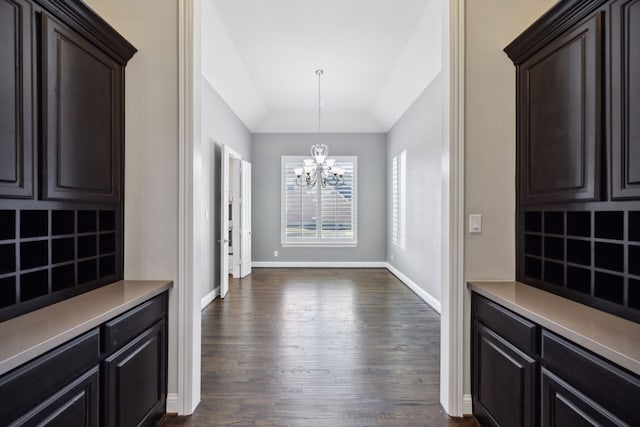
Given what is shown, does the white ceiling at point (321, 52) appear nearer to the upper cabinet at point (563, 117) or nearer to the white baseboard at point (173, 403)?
the upper cabinet at point (563, 117)

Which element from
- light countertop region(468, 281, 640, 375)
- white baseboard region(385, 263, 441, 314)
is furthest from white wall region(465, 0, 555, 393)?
white baseboard region(385, 263, 441, 314)

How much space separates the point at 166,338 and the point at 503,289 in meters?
2.09

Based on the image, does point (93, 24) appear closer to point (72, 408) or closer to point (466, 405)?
point (72, 408)

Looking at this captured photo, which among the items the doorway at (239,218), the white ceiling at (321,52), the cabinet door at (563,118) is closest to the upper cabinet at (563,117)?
the cabinet door at (563,118)

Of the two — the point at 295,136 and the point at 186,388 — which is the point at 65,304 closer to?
the point at 186,388

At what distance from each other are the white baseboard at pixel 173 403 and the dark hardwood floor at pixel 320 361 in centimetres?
5

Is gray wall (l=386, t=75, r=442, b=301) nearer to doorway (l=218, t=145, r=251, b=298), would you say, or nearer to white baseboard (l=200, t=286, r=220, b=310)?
doorway (l=218, t=145, r=251, b=298)

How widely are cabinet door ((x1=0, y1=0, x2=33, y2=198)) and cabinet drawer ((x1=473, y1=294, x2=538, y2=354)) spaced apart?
7.84ft

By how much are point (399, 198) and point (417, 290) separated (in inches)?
73.1

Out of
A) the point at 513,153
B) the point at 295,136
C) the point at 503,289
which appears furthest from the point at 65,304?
the point at 295,136

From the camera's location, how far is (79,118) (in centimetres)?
175

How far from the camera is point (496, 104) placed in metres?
2.09

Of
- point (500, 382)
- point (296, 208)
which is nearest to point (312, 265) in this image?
point (296, 208)

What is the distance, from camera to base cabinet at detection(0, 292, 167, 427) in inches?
42.8
